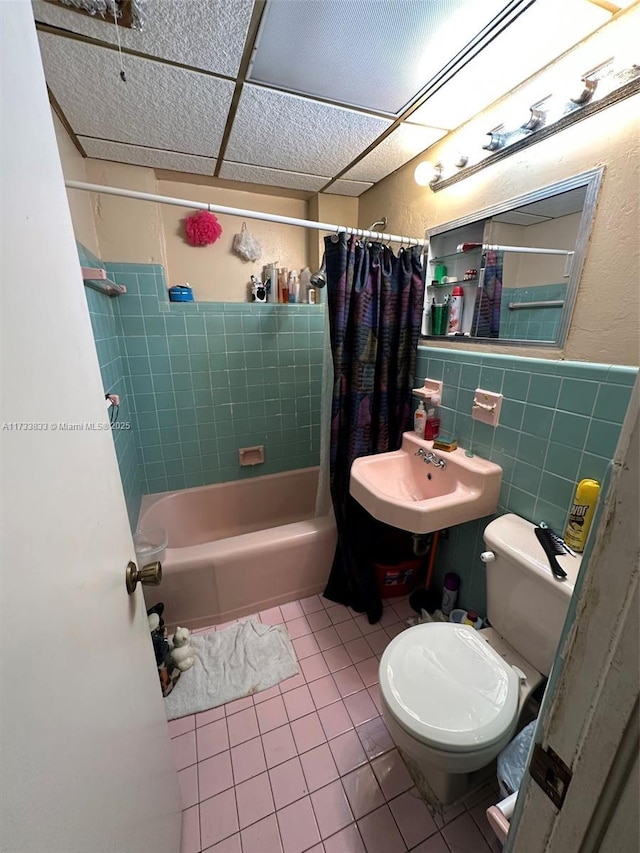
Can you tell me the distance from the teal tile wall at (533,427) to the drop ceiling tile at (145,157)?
5.11 feet

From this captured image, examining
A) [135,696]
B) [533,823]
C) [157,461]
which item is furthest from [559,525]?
[157,461]

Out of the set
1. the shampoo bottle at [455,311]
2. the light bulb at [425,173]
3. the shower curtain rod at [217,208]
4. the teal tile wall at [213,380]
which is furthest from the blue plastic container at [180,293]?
the shampoo bottle at [455,311]

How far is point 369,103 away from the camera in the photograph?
1241 millimetres

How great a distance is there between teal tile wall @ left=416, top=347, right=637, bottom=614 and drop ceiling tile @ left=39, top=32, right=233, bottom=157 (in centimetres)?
137

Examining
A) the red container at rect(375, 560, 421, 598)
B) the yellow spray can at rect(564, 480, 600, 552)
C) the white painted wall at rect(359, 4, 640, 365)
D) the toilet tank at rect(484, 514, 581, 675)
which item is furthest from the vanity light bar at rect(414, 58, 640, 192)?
the red container at rect(375, 560, 421, 598)

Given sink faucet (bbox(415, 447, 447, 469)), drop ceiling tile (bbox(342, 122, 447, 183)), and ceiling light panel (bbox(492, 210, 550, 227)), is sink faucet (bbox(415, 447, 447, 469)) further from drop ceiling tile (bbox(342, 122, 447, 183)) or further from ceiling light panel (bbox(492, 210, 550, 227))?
drop ceiling tile (bbox(342, 122, 447, 183))

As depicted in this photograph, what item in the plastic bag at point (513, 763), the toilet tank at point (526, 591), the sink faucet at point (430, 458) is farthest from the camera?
the sink faucet at point (430, 458)

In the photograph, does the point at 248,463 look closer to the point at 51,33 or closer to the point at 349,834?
the point at 349,834

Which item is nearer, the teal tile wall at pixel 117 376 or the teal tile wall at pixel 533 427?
the teal tile wall at pixel 533 427

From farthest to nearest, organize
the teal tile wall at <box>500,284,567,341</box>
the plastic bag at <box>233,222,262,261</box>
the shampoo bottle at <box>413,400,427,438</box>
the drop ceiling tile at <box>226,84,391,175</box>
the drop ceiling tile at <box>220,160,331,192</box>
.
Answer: the plastic bag at <box>233,222,262,261</box> < the drop ceiling tile at <box>220,160,331,192</box> < the shampoo bottle at <box>413,400,427,438</box> < the drop ceiling tile at <box>226,84,391,175</box> < the teal tile wall at <box>500,284,567,341</box>

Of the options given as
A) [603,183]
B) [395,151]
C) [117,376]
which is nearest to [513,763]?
[603,183]

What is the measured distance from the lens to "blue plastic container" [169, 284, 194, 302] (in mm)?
1929

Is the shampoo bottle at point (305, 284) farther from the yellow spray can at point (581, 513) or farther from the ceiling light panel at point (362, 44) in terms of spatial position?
the yellow spray can at point (581, 513)

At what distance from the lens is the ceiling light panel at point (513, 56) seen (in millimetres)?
899
